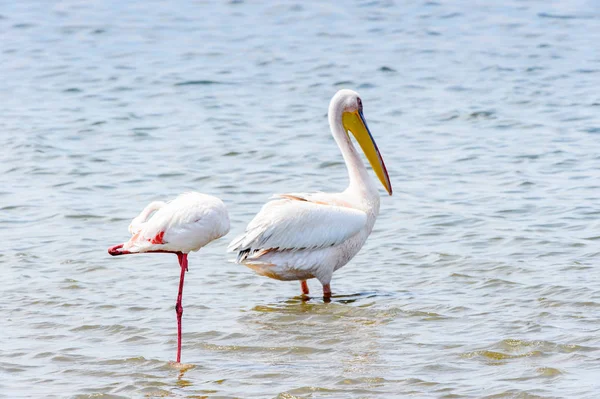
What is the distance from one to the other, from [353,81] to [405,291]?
7.23 metres

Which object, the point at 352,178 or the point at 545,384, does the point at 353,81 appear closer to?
the point at 352,178

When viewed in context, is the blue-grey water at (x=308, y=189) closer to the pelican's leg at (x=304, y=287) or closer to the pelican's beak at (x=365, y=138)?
the pelican's leg at (x=304, y=287)

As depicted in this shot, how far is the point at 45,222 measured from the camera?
8.64m

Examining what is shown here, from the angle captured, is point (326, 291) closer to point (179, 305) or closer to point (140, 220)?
point (179, 305)

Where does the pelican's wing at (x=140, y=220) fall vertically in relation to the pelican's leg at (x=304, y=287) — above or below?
above

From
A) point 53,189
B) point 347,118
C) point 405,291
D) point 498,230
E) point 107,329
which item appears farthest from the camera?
point 53,189

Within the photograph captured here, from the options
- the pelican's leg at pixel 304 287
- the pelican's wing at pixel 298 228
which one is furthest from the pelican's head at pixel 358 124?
the pelican's leg at pixel 304 287

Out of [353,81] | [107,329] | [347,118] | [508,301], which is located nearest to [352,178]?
[347,118]

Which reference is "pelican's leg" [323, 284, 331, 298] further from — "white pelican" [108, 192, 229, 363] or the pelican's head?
"white pelican" [108, 192, 229, 363]

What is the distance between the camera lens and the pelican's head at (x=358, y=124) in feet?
24.8

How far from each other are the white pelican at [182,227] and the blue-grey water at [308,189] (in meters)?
0.58

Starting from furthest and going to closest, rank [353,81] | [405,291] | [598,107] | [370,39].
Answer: [370,39] < [353,81] < [598,107] < [405,291]

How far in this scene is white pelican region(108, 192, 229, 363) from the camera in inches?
222

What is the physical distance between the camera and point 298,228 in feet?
22.5
